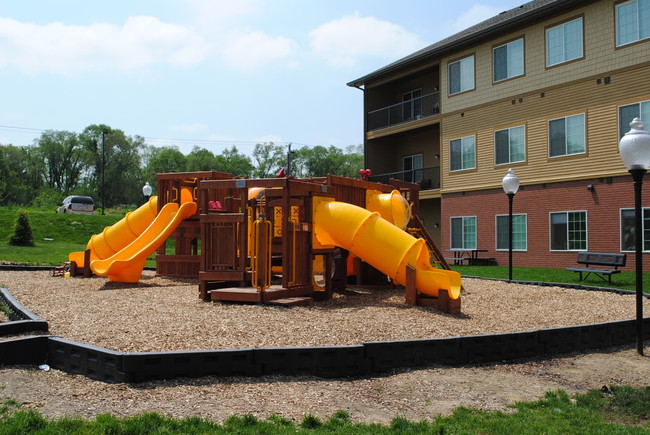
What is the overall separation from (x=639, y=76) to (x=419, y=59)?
10.5 meters

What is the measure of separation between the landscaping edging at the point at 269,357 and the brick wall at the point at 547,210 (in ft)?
46.3

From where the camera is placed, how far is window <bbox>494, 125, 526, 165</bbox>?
22516 mm

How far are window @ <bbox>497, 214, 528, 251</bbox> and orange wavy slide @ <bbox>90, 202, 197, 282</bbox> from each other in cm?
1358

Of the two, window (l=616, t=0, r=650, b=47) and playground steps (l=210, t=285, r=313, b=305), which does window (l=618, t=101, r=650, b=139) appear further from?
playground steps (l=210, t=285, r=313, b=305)

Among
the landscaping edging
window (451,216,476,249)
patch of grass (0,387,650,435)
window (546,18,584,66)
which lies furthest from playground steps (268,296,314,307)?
window (451,216,476,249)

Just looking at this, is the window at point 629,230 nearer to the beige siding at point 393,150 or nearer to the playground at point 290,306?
the playground at point 290,306

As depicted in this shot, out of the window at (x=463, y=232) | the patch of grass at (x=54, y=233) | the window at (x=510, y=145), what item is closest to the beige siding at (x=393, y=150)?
the window at (x=463, y=232)

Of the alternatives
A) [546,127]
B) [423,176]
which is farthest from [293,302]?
[423,176]

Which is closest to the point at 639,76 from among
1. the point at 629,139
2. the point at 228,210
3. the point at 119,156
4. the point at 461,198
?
the point at 461,198

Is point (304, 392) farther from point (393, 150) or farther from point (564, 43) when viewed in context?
point (393, 150)

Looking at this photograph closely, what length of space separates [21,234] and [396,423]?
86.2ft

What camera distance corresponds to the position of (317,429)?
420cm

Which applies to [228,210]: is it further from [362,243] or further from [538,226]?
[538,226]

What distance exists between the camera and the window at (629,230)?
18.4m
